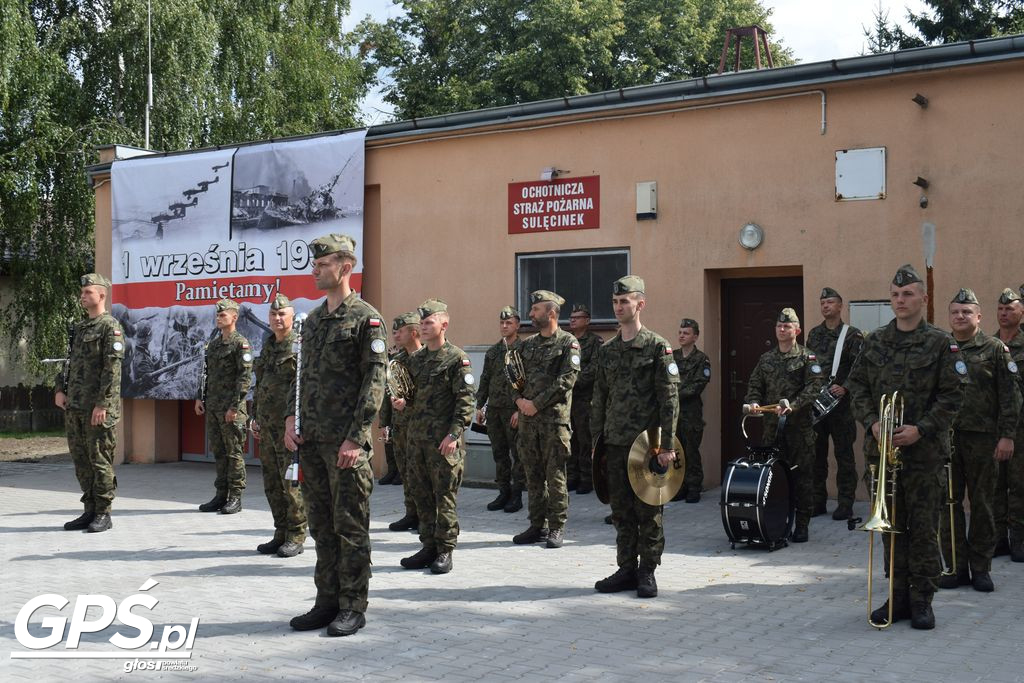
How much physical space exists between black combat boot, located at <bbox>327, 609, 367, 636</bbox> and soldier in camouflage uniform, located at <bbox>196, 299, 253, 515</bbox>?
532cm

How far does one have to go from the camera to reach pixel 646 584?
775cm

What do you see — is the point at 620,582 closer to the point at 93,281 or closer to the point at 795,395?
the point at 795,395

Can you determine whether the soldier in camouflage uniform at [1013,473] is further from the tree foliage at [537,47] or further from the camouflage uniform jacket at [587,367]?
the tree foliage at [537,47]

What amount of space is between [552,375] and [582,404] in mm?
2986

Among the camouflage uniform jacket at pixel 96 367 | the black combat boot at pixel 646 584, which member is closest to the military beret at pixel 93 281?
the camouflage uniform jacket at pixel 96 367

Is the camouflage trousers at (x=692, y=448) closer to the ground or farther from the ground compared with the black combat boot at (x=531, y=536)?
farther from the ground

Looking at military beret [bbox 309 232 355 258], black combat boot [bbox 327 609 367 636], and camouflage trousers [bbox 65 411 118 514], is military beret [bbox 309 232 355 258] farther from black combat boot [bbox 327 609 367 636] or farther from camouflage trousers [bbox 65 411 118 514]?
camouflage trousers [bbox 65 411 118 514]

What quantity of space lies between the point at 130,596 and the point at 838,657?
4.65 metres

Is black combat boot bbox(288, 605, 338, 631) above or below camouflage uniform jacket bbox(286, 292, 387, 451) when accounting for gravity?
below

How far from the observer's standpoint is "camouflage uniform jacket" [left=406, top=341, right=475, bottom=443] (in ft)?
28.7

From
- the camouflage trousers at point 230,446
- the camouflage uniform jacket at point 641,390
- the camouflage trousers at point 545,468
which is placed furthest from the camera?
the camouflage trousers at point 230,446

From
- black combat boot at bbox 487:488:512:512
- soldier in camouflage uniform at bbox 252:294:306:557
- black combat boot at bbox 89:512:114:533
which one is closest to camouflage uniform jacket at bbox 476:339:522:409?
black combat boot at bbox 487:488:512:512

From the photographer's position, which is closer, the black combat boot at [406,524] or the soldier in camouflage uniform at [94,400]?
the soldier in camouflage uniform at [94,400]

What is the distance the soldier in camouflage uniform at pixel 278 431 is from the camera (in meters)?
9.31
